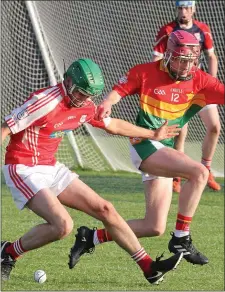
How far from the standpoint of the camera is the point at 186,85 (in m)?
7.34

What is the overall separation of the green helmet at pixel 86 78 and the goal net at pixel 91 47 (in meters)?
6.33

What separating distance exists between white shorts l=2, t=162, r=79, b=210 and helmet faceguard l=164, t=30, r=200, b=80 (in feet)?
4.14

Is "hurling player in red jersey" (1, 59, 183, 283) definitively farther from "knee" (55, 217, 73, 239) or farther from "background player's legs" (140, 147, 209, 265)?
"background player's legs" (140, 147, 209, 265)

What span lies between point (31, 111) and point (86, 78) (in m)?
0.41

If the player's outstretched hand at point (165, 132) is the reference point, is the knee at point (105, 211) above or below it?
below

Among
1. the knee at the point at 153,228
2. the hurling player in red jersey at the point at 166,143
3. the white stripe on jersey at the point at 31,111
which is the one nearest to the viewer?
the white stripe on jersey at the point at 31,111

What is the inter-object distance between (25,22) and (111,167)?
2304mm

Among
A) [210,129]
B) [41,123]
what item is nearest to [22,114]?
[41,123]

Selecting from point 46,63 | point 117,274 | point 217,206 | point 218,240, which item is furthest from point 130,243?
point 46,63

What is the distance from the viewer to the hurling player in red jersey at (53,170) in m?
6.24

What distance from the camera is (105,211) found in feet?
20.9

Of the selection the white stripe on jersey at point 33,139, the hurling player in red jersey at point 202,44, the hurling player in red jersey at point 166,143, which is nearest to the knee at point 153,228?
the hurling player in red jersey at point 166,143

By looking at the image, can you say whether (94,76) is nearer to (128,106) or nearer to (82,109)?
(82,109)

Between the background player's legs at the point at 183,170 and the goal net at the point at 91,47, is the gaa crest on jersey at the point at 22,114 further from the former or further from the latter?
the goal net at the point at 91,47
